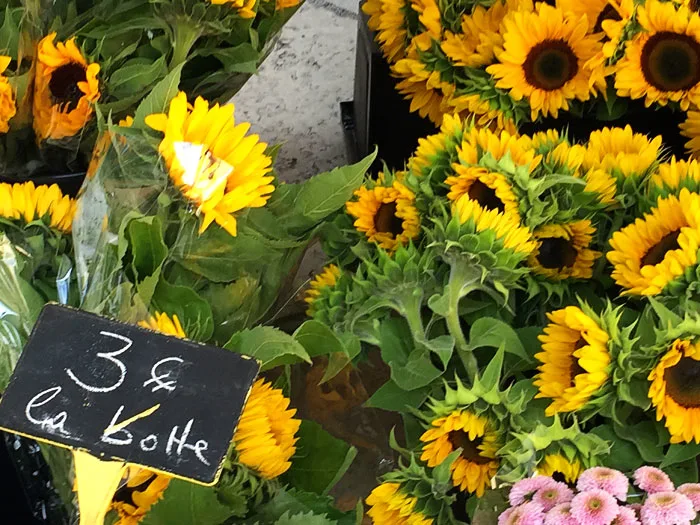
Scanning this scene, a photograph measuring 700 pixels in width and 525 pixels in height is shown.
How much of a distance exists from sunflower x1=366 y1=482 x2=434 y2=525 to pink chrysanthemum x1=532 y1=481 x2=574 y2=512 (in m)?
0.11

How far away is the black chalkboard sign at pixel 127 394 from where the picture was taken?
0.41 m

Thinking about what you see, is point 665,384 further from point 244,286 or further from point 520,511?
point 244,286

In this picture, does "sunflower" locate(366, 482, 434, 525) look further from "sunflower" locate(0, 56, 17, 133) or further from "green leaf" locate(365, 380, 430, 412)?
"sunflower" locate(0, 56, 17, 133)

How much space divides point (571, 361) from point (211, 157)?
0.27 m

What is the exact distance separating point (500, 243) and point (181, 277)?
0.70 feet

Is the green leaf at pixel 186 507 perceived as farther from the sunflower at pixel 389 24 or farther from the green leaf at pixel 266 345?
the sunflower at pixel 389 24

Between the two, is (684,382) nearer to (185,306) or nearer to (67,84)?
(185,306)

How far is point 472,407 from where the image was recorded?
1.76ft

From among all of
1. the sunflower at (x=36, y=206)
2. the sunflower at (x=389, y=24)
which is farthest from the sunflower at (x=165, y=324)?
the sunflower at (x=389, y=24)

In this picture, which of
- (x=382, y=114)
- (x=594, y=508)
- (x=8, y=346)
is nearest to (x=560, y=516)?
(x=594, y=508)

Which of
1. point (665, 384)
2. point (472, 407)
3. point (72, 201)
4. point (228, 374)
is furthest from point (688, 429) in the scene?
point (72, 201)

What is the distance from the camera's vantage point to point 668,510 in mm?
426

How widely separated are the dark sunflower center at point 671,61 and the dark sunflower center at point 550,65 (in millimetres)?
62

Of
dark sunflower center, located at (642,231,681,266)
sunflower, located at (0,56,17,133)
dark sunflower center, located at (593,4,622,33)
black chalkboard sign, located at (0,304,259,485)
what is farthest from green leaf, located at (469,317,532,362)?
sunflower, located at (0,56,17,133)
